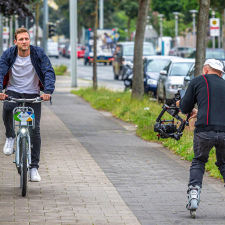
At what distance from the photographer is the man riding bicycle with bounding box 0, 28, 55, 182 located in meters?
6.93

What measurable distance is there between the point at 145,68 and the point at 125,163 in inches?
577

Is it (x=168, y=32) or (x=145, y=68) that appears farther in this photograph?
(x=168, y=32)

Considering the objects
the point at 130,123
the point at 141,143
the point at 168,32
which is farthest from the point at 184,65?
the point at 168,32

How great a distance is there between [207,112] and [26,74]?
2.17 meters

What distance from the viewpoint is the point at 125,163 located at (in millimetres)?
8938

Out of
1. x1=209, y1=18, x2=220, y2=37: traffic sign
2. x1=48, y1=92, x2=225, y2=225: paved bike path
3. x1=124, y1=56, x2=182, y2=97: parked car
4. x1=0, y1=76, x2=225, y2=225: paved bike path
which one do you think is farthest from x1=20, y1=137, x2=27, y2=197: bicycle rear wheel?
x1=209, y1=18, x2=220, y2=37: traffic sign

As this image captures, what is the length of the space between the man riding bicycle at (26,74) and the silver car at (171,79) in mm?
11769

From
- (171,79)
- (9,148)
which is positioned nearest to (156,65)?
(171,79)

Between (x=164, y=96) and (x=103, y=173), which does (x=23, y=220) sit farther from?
(x=164, y=96)

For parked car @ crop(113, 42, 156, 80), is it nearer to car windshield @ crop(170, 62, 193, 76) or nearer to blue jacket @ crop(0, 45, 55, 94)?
car windshield @ crop(170, 62, 193, 76)

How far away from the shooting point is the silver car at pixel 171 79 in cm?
1897

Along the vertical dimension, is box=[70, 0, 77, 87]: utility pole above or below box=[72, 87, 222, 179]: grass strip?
above

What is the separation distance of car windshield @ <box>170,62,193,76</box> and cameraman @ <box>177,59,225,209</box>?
13.8m

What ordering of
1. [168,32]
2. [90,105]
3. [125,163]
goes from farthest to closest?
[168,32] → [90,105] → [125,163]
